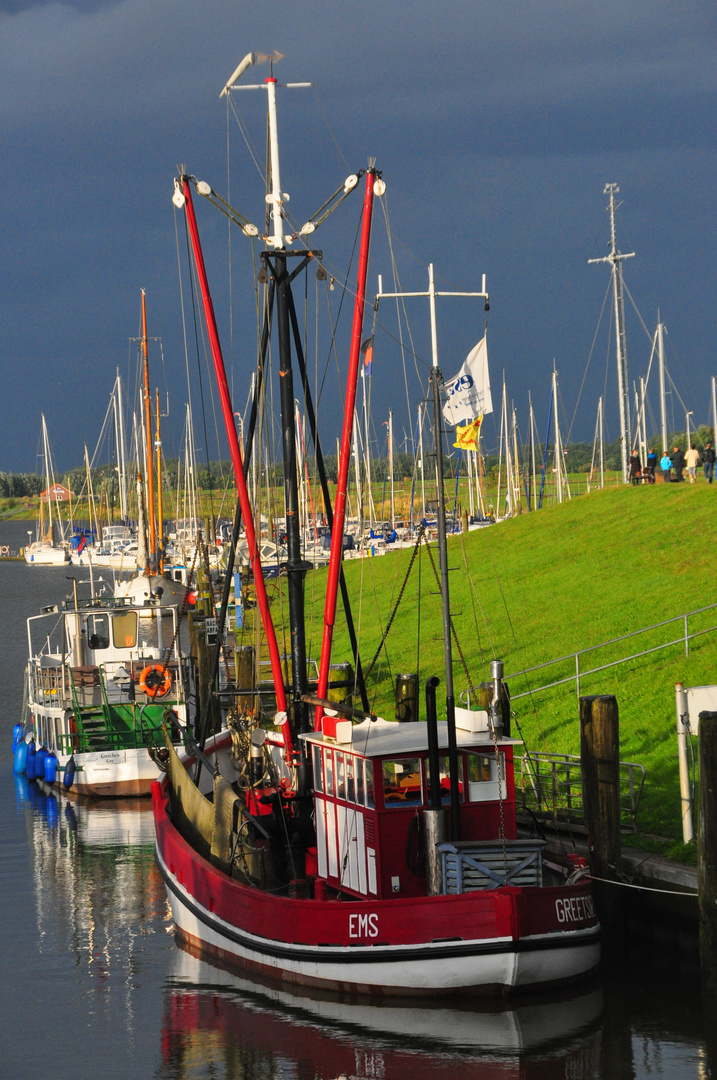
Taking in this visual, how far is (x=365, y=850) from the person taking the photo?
679 inches

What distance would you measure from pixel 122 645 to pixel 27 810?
7018mm

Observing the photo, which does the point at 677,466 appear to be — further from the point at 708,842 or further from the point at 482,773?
the point at 708,842

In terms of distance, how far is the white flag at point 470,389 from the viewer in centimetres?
1720

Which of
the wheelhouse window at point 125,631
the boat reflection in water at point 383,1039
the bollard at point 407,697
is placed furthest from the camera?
the wheelhouse window at point 125,631

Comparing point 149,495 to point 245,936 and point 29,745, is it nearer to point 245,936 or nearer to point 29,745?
point 29,745

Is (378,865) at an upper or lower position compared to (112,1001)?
upper

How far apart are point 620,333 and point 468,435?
128ft

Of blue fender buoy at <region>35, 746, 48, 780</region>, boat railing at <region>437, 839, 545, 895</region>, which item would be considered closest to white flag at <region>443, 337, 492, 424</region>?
boat railing at <region>437, 839, 545, 895</region>

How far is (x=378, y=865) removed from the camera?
17000 millimetres

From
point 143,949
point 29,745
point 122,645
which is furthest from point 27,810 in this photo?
point 143,949

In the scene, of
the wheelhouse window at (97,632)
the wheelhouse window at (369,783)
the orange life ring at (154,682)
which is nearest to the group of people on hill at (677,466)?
the orange life ring at (154,682)

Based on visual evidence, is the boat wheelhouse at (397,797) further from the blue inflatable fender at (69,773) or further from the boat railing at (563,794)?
the blue inflatable fender at (69,773)

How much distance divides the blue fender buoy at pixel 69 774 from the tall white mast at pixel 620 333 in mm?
28787

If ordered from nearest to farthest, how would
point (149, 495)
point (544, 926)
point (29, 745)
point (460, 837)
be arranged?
point (544, 926) → point (460, 837) → point (29, 745) → point (149, 495)
